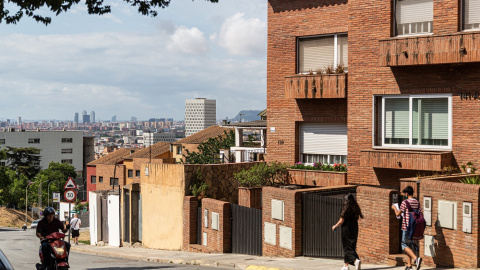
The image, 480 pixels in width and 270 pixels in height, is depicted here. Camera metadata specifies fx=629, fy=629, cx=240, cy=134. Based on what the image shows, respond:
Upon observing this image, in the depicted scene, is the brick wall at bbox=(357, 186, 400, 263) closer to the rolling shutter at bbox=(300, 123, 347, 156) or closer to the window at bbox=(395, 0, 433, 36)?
the window at bbox=(395, 0, 433, 36)

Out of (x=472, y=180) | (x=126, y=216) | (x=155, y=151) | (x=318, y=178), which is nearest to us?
(x=472, y=180)

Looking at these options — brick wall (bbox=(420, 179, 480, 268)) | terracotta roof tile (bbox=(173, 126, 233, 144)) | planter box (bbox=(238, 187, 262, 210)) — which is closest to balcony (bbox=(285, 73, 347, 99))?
planter box (bbox=(238, 187, 262, 210))

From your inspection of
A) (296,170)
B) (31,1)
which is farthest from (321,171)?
(31,1)

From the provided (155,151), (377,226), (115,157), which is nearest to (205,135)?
(155,151)

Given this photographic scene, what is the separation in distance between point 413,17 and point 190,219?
1007cm

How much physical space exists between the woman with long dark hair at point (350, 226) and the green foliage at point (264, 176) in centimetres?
923

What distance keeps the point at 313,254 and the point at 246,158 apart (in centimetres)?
1506

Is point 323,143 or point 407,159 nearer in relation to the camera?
point 407,159

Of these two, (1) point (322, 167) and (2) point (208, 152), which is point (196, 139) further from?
(1) point (322, 167)

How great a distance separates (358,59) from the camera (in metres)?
19.9

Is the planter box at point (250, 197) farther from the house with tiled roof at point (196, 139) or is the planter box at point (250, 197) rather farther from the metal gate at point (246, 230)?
the house with tiled roof at point (196, 139)

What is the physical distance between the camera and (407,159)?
710 inches

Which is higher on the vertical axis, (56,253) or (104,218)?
(56,253)

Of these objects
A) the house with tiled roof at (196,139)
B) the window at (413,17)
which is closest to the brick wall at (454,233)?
the window at (413,17)
